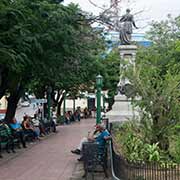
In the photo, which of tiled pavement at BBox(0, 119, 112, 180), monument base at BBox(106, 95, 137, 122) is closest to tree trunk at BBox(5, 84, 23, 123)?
tiled pavement at BBox(0, 119, 112, 180)

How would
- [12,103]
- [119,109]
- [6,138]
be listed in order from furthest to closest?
[12,103]
[119,109]
[6,138]

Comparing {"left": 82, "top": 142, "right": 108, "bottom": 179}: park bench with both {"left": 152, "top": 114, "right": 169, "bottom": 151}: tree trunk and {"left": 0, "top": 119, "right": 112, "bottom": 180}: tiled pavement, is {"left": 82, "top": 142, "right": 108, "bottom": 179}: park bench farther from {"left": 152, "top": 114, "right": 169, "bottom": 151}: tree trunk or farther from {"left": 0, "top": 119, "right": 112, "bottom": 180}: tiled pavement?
{"left": 152, "top": 114, "right": 169, "bottom": 151}: tree trunk

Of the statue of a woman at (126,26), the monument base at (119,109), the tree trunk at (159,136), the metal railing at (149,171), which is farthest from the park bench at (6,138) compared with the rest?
the metal railing at (149,171)

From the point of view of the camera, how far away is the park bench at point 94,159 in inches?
576

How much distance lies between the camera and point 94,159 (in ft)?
48.2

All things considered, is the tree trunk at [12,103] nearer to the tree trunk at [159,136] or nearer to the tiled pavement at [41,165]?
the tiled pavement at [41,165]

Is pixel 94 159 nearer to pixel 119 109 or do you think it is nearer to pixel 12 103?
pixel 119 109

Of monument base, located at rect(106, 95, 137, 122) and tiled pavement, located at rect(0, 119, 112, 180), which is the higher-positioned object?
monument base, located at rect(106, 95, 137, 122)

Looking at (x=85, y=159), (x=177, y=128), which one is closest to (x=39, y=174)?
(x=85, y=159)

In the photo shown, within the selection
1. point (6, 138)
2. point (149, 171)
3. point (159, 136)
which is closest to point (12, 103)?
point (6, 138)

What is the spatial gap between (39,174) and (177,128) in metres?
4.50

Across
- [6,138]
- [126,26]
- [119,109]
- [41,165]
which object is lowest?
[41,165]

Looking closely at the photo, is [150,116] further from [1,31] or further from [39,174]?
[1,31]

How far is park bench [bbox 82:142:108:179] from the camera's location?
14633 mm
